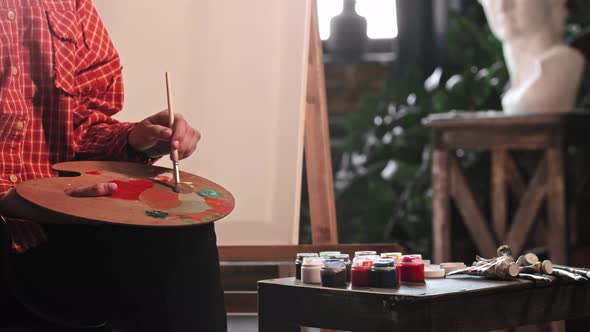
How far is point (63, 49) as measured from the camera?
1259 mm

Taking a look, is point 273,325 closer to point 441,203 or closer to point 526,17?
point 441,203

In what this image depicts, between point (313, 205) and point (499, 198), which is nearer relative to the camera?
point (313, 205)

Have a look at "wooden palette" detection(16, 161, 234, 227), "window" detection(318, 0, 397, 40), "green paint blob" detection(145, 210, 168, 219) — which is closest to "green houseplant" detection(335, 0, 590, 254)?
"window" detection(318, 0, 397, 40)

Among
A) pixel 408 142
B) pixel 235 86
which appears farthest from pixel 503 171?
pixel 235 86

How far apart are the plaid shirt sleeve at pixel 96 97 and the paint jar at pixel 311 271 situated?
28 centimetres

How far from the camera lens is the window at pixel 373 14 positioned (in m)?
5.27

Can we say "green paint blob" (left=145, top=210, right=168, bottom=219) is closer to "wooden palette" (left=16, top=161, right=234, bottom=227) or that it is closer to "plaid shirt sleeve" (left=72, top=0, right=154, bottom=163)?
"wooden palette" (left=16, top=161, right=234, bottom=227)

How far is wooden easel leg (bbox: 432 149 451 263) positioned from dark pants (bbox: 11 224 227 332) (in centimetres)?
218

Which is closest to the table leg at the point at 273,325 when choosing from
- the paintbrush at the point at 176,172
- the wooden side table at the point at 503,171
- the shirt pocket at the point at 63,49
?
the paintbrush at the point at 176,172

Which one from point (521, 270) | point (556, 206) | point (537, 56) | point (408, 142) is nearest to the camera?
point (521, 270)

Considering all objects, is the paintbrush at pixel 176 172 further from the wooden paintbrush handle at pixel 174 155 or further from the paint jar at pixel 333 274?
the paint jar at pixel 333 274

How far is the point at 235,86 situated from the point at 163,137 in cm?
72

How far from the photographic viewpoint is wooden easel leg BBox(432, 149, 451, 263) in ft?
10.4

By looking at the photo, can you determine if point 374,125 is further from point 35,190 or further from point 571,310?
point 35,190
